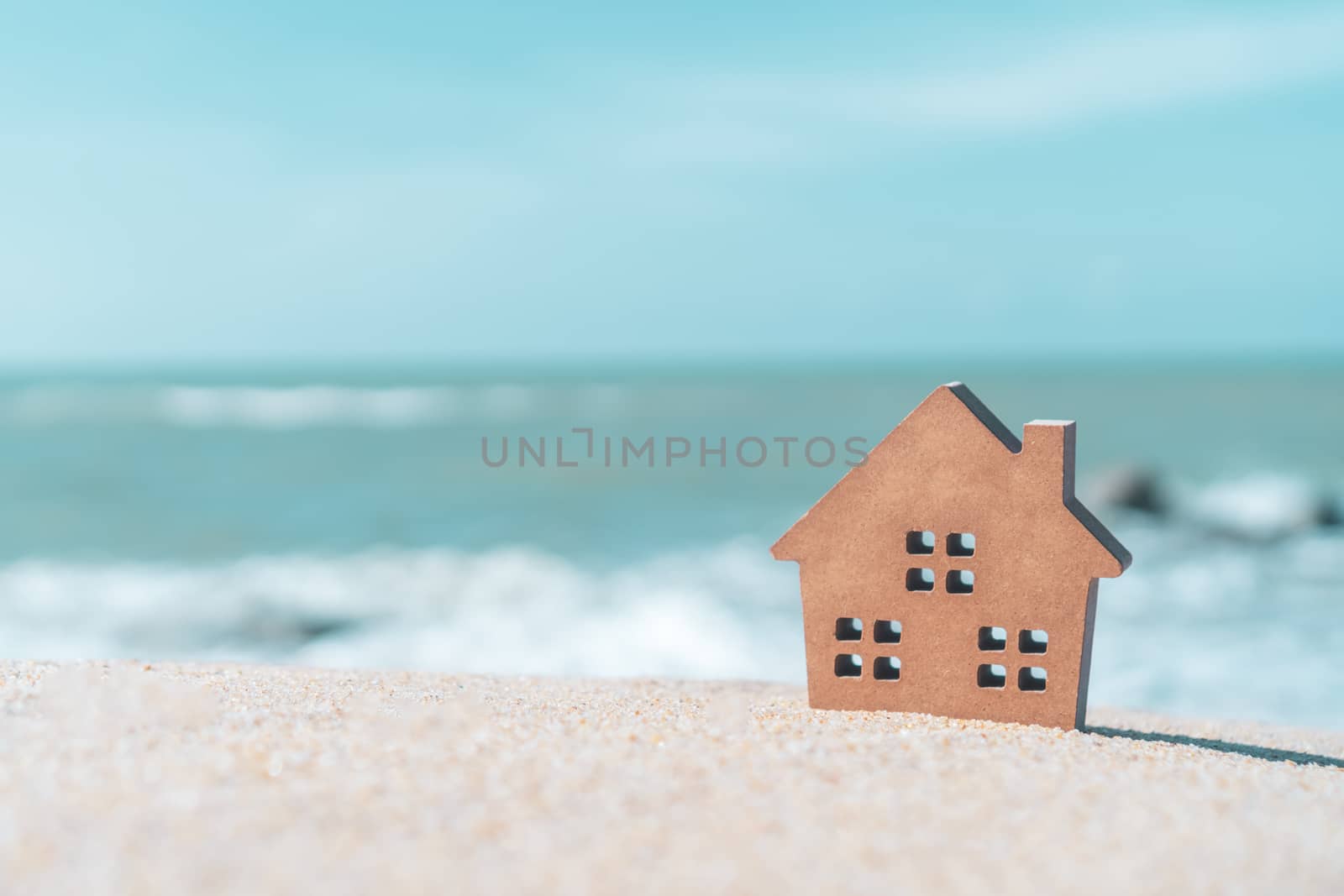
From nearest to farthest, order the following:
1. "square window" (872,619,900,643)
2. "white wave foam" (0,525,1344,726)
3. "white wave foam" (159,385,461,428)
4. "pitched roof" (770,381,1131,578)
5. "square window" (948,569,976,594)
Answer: "pitched roof" (770,381,1131,578) < "square window" (948,569,976,594) < "square window" (872,619,900,643) < "white wave foam" (0,525,1344,726) < "white wave foam" (159,385,461,428)

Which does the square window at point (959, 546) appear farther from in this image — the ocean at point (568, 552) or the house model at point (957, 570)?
the ocean at point (568, 552)

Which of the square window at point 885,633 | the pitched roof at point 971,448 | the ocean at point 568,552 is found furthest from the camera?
the ocean at point 568,552

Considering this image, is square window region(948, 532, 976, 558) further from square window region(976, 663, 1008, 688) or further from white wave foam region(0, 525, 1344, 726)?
white wave foam region(0, 525, 1344, 726)

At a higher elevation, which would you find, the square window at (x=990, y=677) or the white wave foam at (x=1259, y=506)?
the square window at (x=990, y=677)

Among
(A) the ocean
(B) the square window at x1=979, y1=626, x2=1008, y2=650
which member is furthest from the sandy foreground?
(A) the ocean

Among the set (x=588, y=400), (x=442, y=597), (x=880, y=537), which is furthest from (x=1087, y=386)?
(x=880, y=537)

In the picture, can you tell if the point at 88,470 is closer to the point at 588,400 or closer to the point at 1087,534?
the point at 1087,534

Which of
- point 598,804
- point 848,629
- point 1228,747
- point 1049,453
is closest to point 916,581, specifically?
point 848,629

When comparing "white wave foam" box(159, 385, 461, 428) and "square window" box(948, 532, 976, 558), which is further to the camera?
"white wave foam" box(159, 385, 461, 428)

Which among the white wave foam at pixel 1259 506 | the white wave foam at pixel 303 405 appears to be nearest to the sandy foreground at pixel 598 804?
the white wave foam at pixel 1259 506
